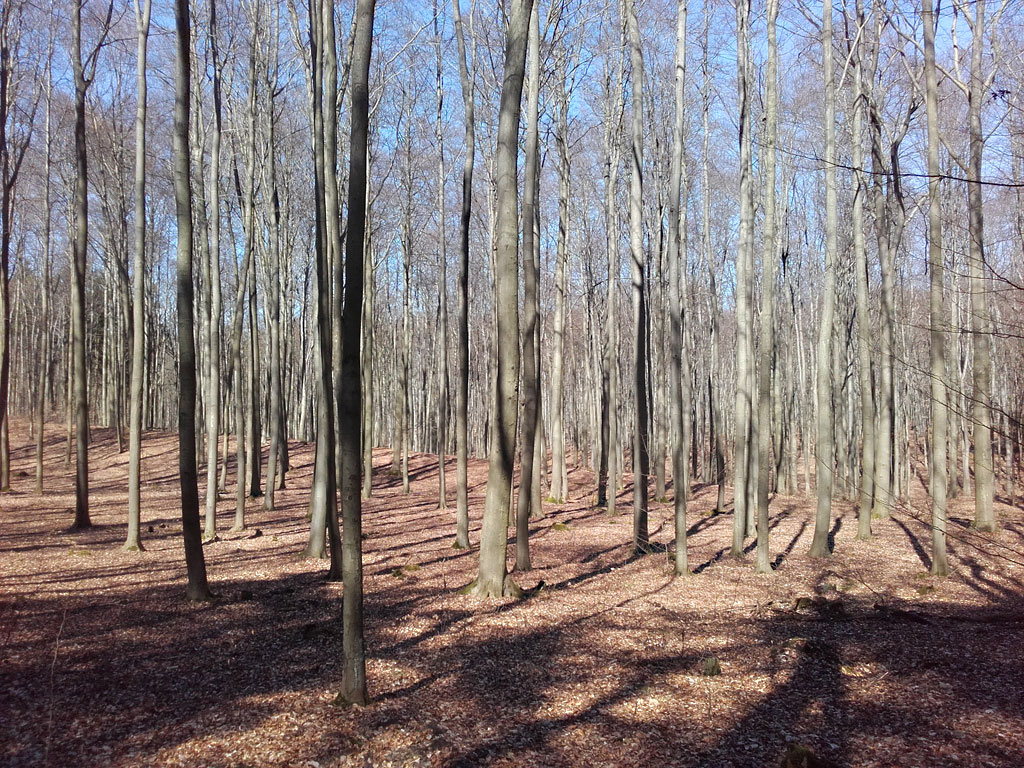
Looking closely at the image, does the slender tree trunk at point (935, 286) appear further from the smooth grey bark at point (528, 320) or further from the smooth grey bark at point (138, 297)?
the smooth grey bark at point (138, 297)

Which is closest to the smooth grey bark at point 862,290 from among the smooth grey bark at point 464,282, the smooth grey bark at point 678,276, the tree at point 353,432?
the smooth grey bark at point 678,276

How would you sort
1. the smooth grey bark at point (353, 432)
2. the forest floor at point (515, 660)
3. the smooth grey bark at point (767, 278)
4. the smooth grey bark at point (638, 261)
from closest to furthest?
the forest floor at point (515, 660)
the smooth grey bark at point (353, 432)
the smooth grey bark at point (767, 278)
the smooth grey bark at point (638, 261)

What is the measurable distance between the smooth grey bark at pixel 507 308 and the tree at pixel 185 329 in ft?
10.7

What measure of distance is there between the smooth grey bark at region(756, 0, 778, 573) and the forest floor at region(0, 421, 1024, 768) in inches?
52.5

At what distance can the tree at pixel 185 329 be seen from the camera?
24.6 feet

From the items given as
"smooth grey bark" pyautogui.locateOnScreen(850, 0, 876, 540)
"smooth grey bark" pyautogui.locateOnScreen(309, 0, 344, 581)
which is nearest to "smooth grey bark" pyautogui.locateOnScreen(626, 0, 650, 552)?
"smooth grey bark" pyautogui.locateOnScreen(850, 0, 876, 540)

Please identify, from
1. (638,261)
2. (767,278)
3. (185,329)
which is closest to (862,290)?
(767,278)

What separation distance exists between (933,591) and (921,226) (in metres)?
18.2

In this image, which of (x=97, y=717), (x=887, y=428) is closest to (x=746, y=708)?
(x=97, y=717)

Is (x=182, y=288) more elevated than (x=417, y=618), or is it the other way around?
(x=182, y=288)

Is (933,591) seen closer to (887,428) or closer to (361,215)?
(887,428)

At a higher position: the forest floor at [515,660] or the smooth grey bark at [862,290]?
the smooth grey bark at [862,290]

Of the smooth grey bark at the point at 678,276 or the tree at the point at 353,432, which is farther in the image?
the smooth grey bark at the point at 678,276

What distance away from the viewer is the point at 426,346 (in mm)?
36219
